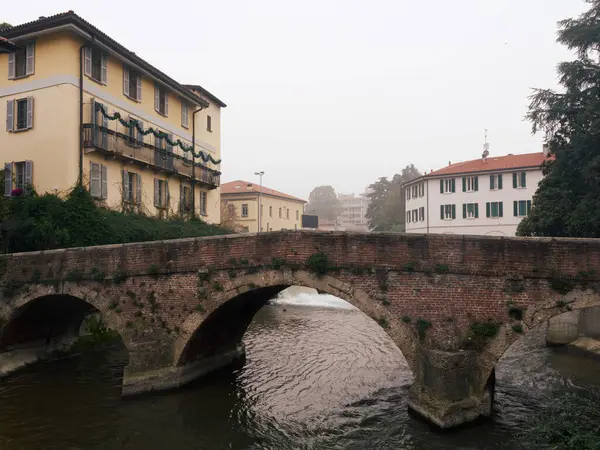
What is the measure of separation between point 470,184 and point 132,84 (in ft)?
97.1

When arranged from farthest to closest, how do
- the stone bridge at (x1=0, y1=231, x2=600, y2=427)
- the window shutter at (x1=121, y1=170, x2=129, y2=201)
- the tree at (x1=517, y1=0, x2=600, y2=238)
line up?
1. the window shutter at (x1=121, y1=170, x2=129, y2=201)
2. the tree at (x1=517, y1=0, x2=600, y2=238)
3. the stone bridge at (x1=0, y1=231, x2=600, y2=427)

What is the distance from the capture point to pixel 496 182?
39781mm

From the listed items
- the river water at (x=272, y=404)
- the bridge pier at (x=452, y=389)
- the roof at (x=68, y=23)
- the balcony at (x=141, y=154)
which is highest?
the roof at (x=68, y=23)

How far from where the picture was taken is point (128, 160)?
21984 millimetres

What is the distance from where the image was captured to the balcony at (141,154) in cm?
1989

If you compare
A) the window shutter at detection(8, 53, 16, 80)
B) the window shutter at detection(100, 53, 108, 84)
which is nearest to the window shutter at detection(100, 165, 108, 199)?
the window shutter at detection(100, 53, 108, 84)

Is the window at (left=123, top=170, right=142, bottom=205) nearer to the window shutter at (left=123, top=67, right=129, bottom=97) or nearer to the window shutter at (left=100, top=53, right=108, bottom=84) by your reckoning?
the window shutter at (left=123, top=67, right=129, bottom=97)

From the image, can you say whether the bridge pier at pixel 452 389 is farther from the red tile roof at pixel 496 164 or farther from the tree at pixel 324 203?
the tree at pixel 324 203

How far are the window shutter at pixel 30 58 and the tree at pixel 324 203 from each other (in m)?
96.8

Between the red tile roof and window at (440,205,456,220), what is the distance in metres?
3.03

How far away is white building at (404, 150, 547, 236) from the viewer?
38719 mm

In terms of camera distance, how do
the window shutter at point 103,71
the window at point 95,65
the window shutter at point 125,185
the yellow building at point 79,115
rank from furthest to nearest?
the window shutter at point 125,185 → the window shutter at point 103,71 → the window at point 95,65 → the yellow building at point 79,115

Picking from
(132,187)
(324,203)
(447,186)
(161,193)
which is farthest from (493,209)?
(324,203)

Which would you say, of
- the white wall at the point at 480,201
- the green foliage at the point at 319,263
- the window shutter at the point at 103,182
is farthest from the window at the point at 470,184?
the green foliage at the point at 319,263
